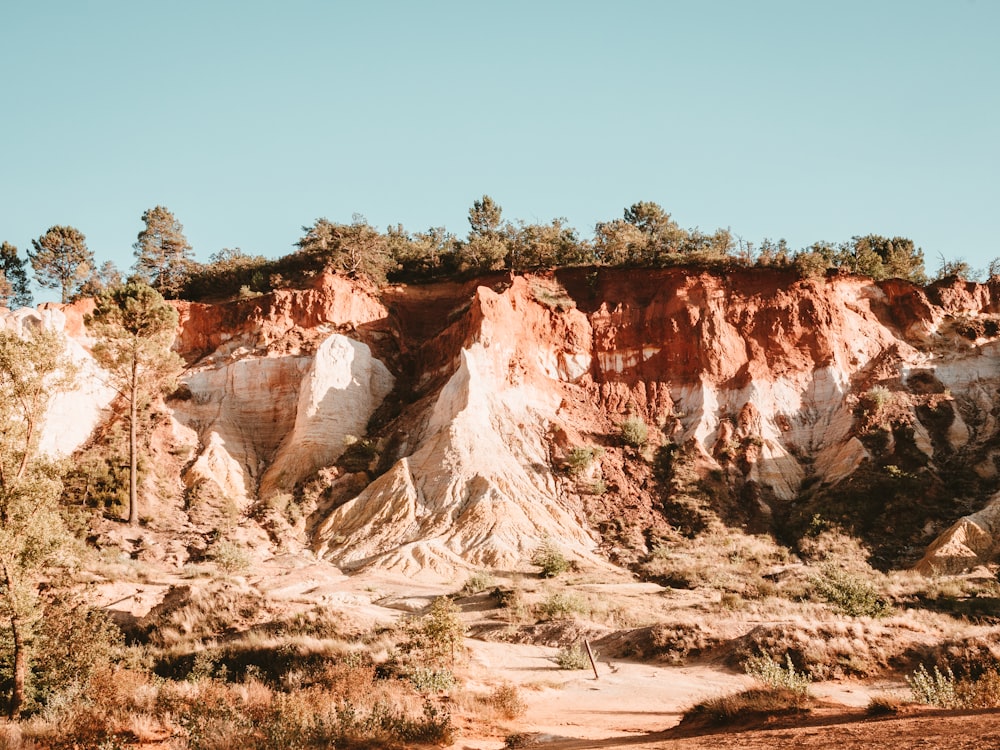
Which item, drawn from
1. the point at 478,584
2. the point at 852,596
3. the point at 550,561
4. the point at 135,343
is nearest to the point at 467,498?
the point at 550,561

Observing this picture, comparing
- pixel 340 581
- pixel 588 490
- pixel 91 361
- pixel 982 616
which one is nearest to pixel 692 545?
pixel 588 490

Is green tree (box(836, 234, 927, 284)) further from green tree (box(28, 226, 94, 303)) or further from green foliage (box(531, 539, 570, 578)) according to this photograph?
green tree (box(28, 226, 94, 303))

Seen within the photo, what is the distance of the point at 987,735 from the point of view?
6379 mm

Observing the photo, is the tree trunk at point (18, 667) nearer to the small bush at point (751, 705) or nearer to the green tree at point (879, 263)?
the small bush at point (751, 705)

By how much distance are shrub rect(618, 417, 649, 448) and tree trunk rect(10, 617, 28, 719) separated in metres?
26.2

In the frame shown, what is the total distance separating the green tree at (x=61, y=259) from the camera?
167 feet

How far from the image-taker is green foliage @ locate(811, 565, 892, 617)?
1891 cm

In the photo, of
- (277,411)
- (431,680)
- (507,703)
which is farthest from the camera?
(277,411)

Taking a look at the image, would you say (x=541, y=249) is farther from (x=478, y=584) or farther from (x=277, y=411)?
(x=478, y=584)

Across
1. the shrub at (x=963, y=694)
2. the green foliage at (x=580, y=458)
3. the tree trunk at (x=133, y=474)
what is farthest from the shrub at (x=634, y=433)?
the shrub at (x=963, y=694)

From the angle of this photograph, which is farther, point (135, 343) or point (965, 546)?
point (135, 343)

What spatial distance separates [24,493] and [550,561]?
1675 cm

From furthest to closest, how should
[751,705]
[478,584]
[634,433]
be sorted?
[634,433] < [478,584] < [751,705]

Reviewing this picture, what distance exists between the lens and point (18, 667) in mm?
12953
